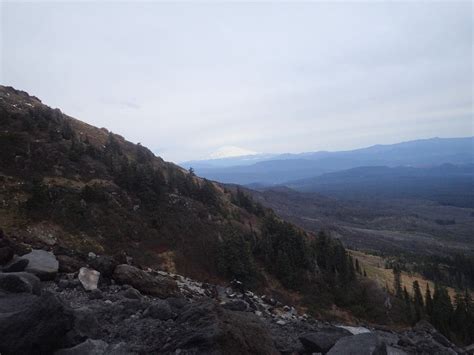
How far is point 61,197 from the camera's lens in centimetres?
4153

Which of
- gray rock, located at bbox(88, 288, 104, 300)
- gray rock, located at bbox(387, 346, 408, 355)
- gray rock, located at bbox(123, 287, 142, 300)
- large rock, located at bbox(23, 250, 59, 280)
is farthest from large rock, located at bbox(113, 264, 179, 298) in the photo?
gray rock, located at bbox(387, 346, 408, 355)

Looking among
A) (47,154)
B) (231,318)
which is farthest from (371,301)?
(47,154)

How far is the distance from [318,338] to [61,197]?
3736 centimetres

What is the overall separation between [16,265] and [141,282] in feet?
18.1

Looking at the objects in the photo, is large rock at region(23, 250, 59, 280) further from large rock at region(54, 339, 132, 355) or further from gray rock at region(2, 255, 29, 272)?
large rock at region(54, 339, 132, 355)

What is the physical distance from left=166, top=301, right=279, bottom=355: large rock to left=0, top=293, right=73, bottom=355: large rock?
2947 millimetres

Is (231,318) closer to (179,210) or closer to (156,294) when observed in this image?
(156,294)

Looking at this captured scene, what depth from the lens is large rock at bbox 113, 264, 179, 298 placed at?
1766 cm

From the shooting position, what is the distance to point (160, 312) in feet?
42.2

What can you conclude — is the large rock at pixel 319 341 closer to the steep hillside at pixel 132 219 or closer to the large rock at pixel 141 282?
the large rock at pixel 141 282

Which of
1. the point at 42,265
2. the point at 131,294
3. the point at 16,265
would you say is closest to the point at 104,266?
the point at 42,265

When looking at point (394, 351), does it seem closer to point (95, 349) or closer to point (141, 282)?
point (95, 349)

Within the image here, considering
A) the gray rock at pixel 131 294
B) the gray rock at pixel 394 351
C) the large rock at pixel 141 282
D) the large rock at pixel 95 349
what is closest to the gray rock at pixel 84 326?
the large rock at pixel 95 349

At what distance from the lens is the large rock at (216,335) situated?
9.94 m
